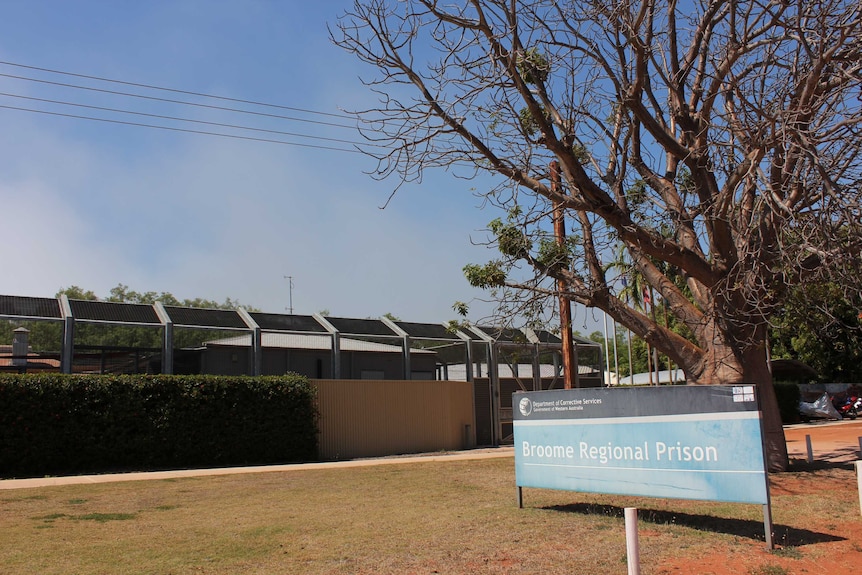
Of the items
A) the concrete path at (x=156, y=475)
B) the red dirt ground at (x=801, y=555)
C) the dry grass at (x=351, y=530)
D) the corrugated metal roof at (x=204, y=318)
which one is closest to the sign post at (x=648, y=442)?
the red dirt ground at (x=801, y=555)

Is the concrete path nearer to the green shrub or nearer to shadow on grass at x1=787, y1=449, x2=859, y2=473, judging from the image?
shadow on grass at x1=787, y1=449, x2=859, y2=473

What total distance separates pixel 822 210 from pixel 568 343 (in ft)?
31.3

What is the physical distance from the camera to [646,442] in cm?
898

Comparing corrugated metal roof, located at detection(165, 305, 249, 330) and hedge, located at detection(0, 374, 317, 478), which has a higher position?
corrugated metal roof, located at detection(165, 305, 249, 330)

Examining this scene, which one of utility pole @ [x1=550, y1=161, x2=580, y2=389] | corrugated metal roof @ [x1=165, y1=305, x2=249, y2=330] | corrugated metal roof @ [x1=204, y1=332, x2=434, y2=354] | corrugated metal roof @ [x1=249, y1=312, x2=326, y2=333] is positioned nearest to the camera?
utility pole @ [x1=550, y1=161, x2=580, y2=389]

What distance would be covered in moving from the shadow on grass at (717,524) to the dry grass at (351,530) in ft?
0.09

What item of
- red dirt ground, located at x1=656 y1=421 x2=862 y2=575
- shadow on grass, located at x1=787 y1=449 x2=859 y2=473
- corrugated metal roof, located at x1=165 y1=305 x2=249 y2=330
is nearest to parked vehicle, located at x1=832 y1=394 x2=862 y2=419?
shadow on grass, located at x1=787 y1=449 x2=859 y2=473

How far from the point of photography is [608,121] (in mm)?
15164

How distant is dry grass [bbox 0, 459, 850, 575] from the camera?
24.7 ft

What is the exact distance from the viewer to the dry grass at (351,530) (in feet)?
24.7

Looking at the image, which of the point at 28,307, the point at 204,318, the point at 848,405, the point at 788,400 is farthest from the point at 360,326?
the point at 848,405

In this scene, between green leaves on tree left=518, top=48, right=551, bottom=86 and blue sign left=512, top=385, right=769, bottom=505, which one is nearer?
blue sign left=512, top=385, right=769, bottom=505

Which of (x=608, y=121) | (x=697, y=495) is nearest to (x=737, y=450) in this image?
(x=697, y=495)

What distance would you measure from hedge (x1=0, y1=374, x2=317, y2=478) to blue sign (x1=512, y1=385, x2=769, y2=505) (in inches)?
487
